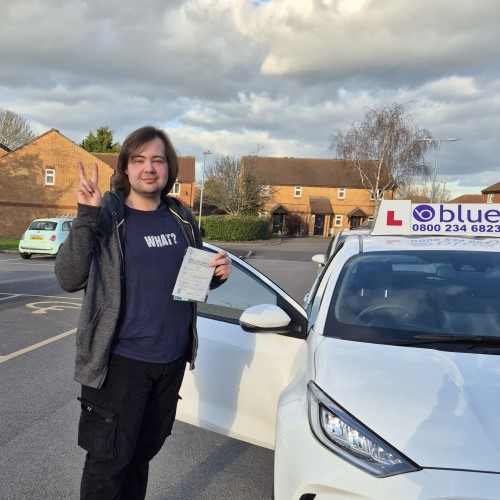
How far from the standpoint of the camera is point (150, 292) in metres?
1.84

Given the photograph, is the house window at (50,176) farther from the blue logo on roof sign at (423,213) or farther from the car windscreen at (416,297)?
the car windscreen at (416,297)

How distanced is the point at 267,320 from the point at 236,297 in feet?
2.48

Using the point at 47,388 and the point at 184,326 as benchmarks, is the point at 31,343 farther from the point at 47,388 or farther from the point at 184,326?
the point at 184,326

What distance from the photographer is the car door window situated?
9.39 ft

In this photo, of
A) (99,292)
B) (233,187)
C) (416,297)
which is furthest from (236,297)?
(233,187)

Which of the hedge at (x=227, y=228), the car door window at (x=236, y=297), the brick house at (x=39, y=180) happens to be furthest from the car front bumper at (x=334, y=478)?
the hedge at (x=227, y=228)

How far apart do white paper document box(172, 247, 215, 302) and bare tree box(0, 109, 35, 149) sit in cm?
5146

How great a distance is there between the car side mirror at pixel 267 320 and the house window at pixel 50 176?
3120 centimetres

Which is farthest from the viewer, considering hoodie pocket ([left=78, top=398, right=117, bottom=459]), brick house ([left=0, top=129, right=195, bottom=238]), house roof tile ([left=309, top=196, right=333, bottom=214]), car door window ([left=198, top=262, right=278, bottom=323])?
house roof tile ([left=309, top=196, right=333, bottom=214])

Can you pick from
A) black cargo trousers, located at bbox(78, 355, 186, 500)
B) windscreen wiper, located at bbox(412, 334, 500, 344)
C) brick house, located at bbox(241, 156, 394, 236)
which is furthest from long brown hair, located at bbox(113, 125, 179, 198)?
brick house, located at bbox(241, 156, 394, 236)

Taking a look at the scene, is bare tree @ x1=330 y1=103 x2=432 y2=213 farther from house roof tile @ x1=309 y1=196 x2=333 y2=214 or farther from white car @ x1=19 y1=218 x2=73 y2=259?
white car @ x1=19 y1=218 x2=73 y2=259

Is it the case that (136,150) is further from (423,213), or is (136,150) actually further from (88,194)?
(423,213)

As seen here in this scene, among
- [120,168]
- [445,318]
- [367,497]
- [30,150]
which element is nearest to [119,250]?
[120,168]

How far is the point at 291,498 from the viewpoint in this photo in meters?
1.65
